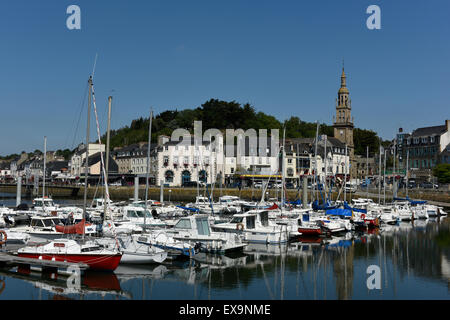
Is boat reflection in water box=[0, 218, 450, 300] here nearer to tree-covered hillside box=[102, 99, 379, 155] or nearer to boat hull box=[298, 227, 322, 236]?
boat hull box=[298, 227, 322, 236]

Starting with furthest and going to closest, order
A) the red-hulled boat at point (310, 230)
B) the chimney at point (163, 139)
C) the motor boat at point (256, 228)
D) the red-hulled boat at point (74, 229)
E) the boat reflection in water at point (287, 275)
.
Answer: the chimney at point (163, 139), the red-hulled boat at point (310, 230), the motor boat at point (256, 228), the red-hulled boat at point (74, 229), the boat reflection in water at point (287, 275)

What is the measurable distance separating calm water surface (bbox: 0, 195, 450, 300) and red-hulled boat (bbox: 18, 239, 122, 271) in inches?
23.8

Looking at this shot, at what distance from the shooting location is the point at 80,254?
21.2 meters

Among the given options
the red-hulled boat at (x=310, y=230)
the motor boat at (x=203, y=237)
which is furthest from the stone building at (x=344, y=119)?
the motor boat at (x=203, y=237)

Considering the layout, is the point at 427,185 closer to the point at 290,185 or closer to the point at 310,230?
the point at 290,185

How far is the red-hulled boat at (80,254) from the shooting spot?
21.1 m

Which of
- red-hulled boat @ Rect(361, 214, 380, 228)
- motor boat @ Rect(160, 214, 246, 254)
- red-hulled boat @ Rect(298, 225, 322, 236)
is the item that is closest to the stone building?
red-hulled boat @ Rect(361, 214, 380, 228)

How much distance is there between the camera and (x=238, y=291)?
19.5 metres

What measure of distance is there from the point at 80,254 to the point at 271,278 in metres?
9.08

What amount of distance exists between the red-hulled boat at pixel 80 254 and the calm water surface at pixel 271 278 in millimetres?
604

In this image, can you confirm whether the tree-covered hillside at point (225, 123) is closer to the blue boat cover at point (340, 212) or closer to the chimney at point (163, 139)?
the chimney at point (163, 139)

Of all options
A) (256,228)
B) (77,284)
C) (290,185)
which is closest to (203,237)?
(256,228)

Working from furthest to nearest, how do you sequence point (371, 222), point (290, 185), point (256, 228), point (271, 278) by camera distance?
point (290, 185), point (371, 222), point (256, 228), point (271, 278)
